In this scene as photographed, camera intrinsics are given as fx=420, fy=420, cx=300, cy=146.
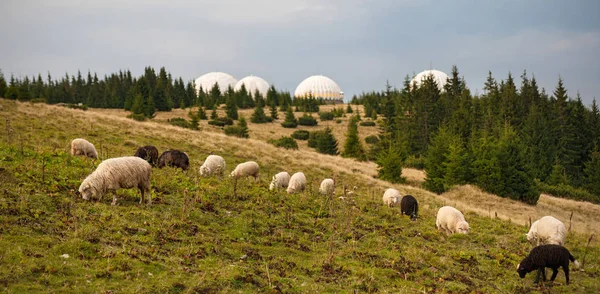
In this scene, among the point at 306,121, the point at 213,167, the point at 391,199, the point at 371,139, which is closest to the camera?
the point at 391,199

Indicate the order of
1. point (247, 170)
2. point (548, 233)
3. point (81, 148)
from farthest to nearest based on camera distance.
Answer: point (247, 170)
point (81, 148)
point (548, 233)

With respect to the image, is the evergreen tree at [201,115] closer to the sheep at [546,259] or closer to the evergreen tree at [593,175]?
the evergreen tree at [593,175]

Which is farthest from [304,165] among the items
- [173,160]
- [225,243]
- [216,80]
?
[216,80]

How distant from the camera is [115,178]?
44.7 feet

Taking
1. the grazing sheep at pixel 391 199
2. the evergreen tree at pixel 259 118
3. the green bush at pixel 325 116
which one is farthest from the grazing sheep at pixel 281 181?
the green bush at pixel 325 116

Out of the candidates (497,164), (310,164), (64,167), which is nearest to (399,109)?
(497,164)

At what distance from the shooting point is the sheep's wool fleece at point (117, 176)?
529 inches

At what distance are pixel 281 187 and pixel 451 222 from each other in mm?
8920

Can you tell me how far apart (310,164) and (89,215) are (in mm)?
26570

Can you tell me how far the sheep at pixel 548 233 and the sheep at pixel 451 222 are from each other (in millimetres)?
2418

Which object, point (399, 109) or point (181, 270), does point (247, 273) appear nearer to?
point (181, 270)

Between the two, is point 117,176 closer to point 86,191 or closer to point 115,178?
point 115,178

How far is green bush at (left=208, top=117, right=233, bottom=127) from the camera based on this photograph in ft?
243

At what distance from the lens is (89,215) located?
11.7 metres
